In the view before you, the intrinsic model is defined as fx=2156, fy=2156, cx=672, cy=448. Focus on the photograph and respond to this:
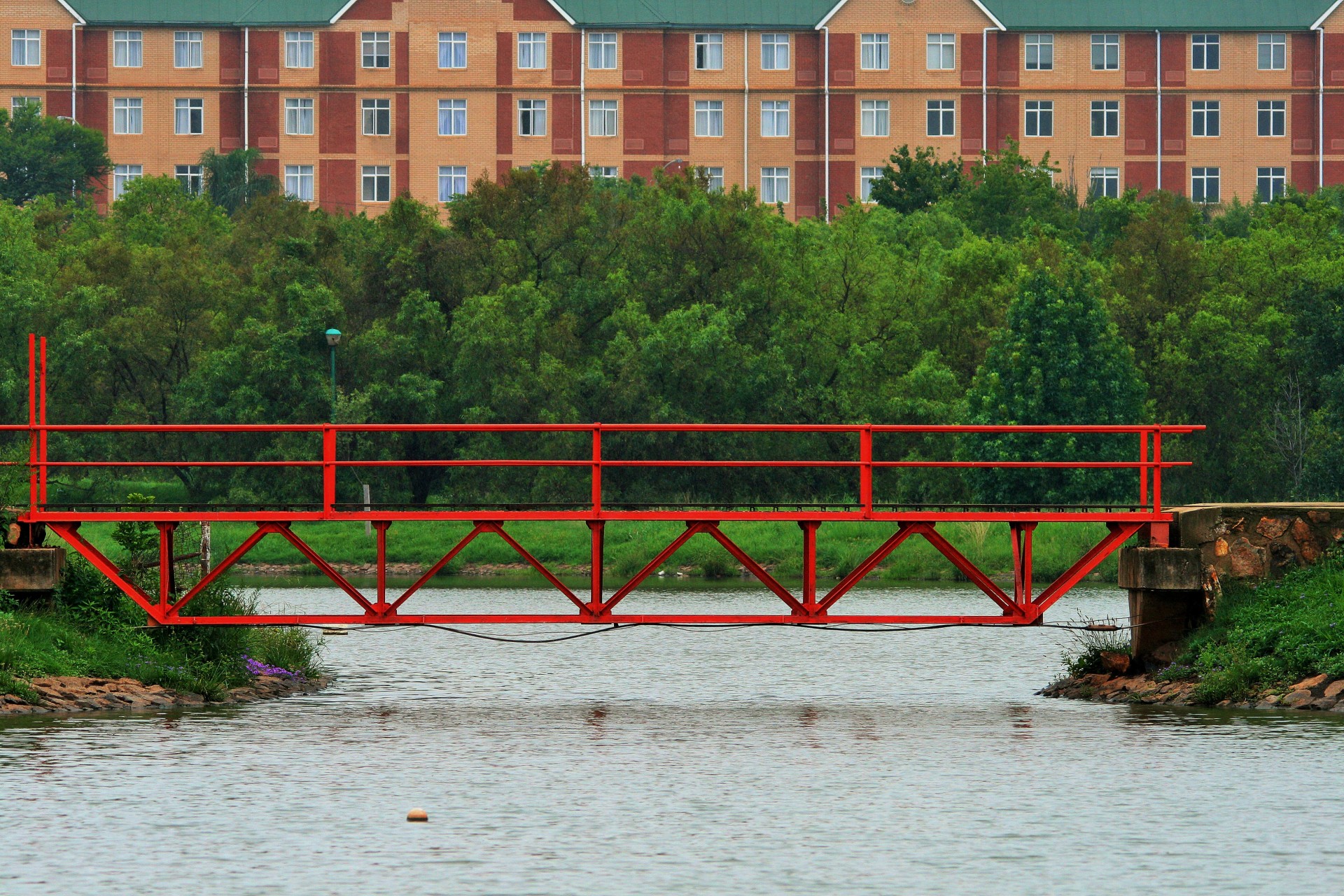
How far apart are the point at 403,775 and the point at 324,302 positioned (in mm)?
56205

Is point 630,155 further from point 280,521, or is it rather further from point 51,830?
point 51,830

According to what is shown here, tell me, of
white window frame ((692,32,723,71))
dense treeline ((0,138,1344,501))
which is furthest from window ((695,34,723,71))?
dense treeline ((0,138,1344,501))

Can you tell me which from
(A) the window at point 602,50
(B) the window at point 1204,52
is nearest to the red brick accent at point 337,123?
(A) the window at point 602,50

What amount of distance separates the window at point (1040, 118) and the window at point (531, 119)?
24.9 metres

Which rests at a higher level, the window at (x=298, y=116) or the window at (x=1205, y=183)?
the window at (x=298, y=116)

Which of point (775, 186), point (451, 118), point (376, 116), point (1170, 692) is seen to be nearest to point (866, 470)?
point (1170, 692)

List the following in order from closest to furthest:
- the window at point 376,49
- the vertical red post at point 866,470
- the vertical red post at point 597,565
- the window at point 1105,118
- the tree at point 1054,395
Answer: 1. the vertical red post at point 866,470
2. the vertical red post at point 597,565
3. the tree at point 1054,395
4. the window at point 376,49
5. the window at point 1105,118

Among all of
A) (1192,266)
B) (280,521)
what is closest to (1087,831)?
(280,521)

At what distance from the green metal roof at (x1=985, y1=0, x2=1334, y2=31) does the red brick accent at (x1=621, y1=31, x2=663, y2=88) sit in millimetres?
17309

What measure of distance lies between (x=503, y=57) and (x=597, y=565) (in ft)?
272

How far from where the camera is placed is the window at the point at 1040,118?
11125cm

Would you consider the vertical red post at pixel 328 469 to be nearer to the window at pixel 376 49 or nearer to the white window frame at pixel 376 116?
the window at pixel 376 49

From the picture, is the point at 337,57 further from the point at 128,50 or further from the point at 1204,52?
the point at 1204,52

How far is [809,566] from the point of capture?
28859mm
